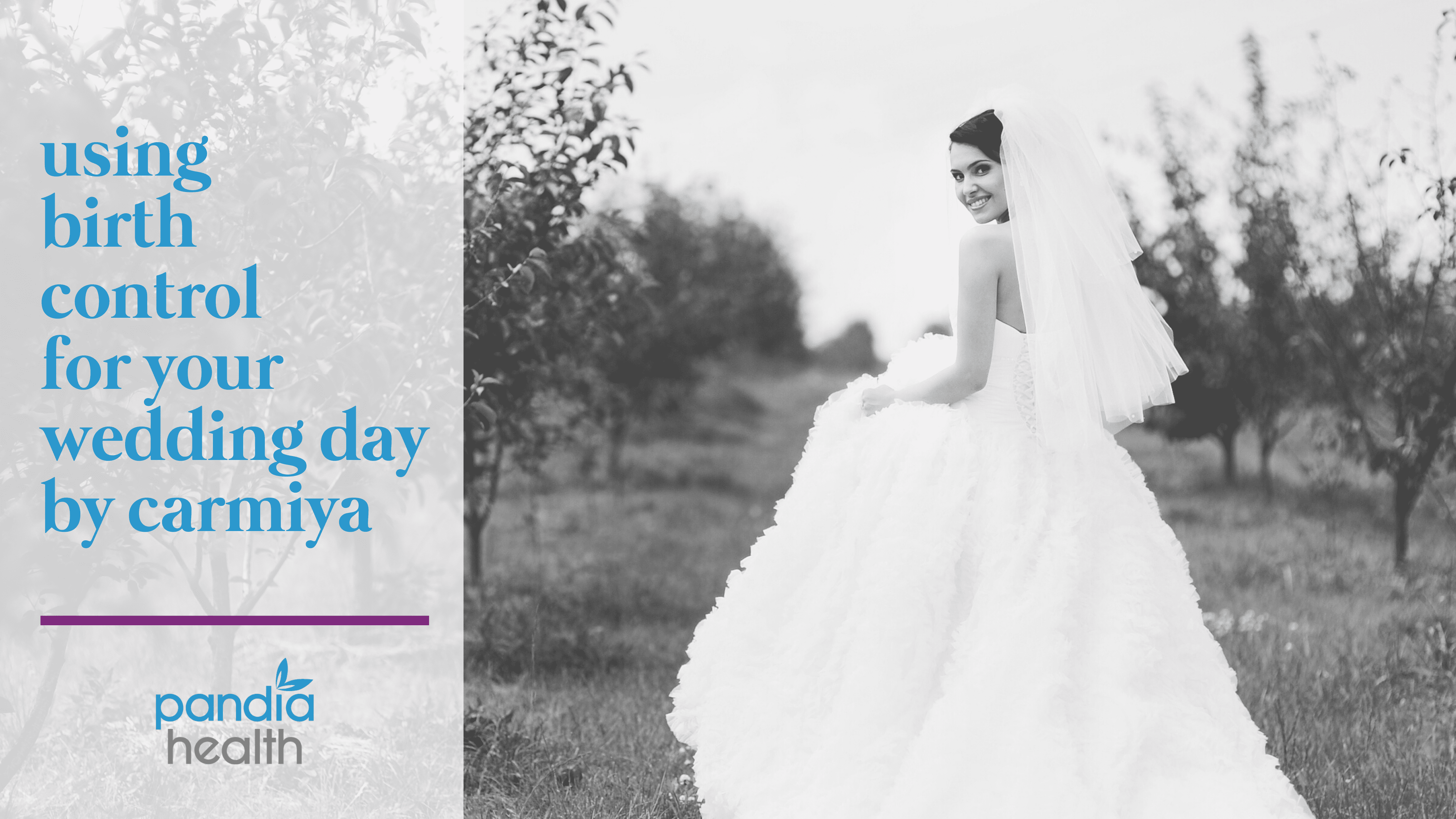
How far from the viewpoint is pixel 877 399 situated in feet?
11.3

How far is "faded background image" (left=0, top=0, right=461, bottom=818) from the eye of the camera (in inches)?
131

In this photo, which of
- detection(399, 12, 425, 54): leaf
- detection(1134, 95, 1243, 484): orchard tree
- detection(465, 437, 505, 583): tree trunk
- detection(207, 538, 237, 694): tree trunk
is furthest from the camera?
detection(1134, 95, 1243, 484): orchard tree

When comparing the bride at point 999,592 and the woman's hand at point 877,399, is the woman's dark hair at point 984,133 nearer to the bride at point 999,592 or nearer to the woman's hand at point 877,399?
the bride at point 999,592

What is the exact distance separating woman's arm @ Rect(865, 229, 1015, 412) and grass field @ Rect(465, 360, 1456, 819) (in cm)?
161

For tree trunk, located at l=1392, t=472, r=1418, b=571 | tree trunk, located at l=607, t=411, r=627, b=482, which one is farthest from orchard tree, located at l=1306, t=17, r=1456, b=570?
tree trunk, located at l=607, t=411, r=627, b=482

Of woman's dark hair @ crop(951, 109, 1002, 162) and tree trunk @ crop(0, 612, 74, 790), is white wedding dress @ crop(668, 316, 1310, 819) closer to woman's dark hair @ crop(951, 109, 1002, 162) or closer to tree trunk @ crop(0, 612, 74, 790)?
woman's dark hair @ crop(951, 109, 1002, 162)

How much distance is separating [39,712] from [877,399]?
261 centimetres

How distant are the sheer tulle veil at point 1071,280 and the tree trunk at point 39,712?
9.50ft

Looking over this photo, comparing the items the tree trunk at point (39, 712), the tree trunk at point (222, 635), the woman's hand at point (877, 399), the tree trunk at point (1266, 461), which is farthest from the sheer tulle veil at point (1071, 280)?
the tree trunk at point (1266, 461)

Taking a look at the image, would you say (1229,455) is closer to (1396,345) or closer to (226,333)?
(1396,345)

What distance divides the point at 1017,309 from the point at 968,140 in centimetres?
50

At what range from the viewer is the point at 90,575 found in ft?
11.1

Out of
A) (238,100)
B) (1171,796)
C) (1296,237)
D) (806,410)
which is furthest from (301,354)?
(806,410)

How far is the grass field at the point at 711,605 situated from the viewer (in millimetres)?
3914
